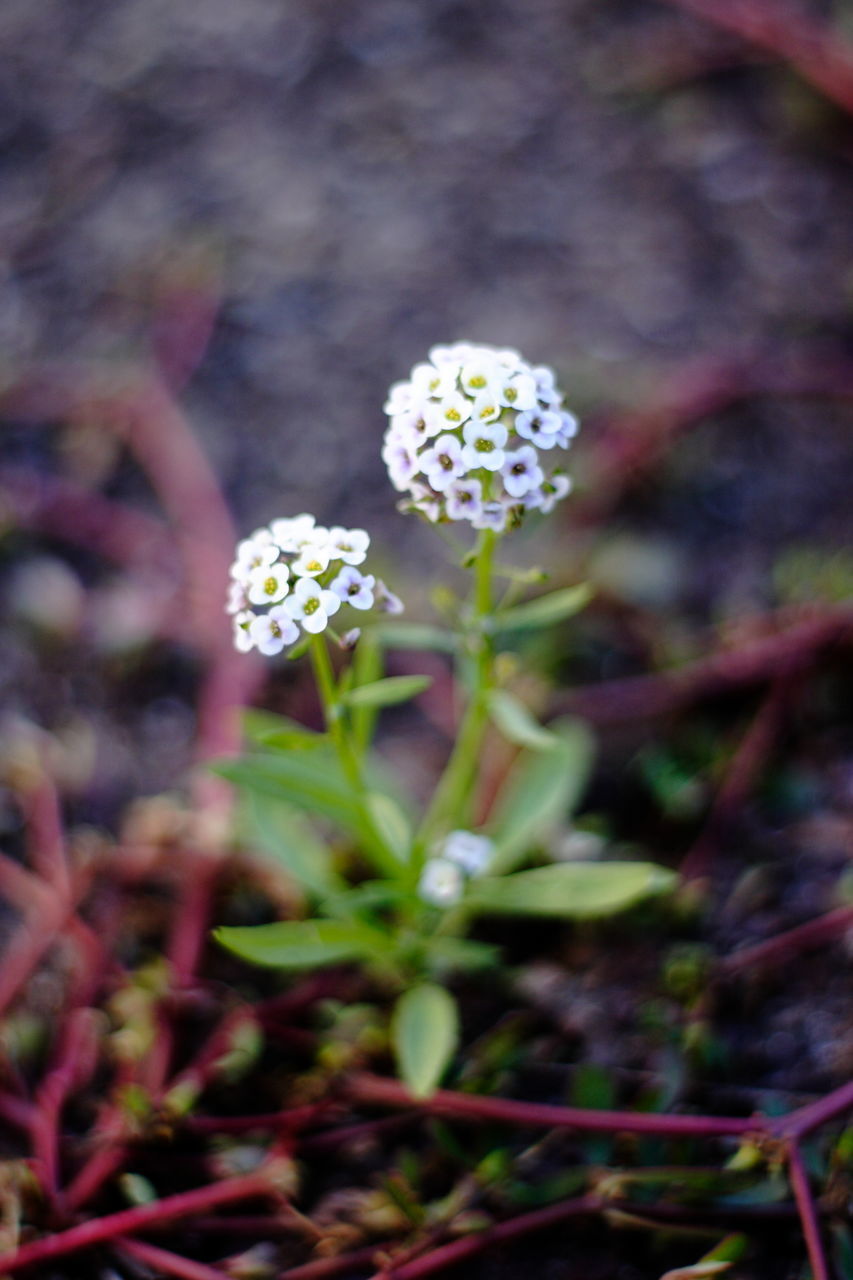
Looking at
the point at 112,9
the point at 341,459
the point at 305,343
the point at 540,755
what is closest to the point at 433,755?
the point at 540,755

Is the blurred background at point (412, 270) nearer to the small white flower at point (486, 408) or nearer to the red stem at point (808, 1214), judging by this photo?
the small white flower at point (486, 408)

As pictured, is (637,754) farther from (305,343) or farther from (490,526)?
(305,343)

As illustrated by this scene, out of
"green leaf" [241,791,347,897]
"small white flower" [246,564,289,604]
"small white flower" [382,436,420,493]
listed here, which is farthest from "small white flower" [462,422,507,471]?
"green leaf" [241,791,347,897]

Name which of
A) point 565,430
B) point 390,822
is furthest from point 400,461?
point 390,822

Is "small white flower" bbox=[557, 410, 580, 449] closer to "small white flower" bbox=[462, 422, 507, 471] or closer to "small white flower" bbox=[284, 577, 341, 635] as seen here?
"small white flower" bbox=[462, 422, 507, 471]

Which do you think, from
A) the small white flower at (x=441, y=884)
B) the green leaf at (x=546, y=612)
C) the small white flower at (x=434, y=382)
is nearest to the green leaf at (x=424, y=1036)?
the small white flower at (x=441, y=884)

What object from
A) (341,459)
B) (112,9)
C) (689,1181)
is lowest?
(689,1181)
